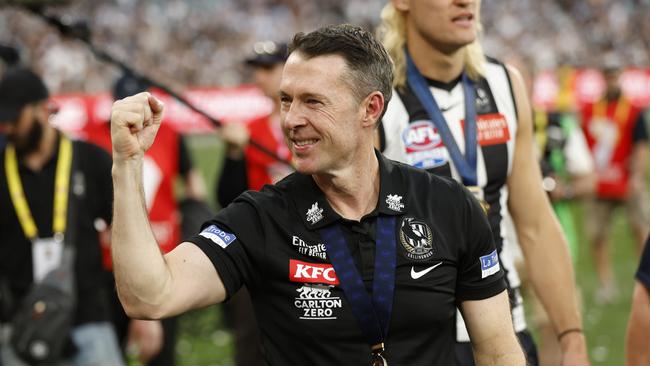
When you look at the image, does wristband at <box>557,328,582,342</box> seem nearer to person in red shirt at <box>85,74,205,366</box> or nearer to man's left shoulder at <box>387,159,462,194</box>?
man's left shoulder at <box>387,159,462,194</box>

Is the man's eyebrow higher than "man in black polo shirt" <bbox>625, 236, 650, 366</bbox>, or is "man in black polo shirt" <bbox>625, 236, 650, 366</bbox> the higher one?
the man's eyebrow

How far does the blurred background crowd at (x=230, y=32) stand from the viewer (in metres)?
30.5

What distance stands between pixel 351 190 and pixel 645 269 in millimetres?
1246

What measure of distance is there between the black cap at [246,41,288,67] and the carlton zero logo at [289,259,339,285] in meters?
4.81

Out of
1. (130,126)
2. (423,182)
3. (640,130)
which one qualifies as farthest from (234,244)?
(640,130)

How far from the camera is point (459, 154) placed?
4.50 meters

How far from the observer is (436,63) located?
184 inches

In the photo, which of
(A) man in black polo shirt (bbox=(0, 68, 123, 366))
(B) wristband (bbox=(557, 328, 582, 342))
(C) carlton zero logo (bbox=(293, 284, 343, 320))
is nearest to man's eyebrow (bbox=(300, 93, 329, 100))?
(C) carlton zero logo (bbox=(293, 284, 343, 320))

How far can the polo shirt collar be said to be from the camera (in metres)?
3.34

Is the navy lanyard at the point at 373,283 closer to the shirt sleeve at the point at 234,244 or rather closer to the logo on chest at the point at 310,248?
the logo on chest at the point at 310,248

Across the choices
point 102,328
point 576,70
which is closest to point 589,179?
point 102,328

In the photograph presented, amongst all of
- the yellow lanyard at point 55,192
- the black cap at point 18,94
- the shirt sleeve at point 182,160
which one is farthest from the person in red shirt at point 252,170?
the black cap at point 18,94

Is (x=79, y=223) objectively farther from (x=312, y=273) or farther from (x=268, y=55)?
(x=312, y=273)

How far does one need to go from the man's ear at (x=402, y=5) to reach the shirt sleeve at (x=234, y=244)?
1679 mm
